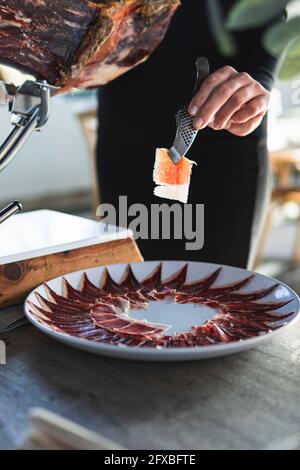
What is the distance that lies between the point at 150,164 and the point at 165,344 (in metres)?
0.72

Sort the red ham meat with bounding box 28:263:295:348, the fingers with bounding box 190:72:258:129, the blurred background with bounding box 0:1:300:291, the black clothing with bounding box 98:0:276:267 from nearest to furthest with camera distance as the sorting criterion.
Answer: the red ham meat with bounding box 28:263:295:348 < the fingers with bounding box 190:72:258:129 < the black clothing with bounding box 98:0:276:267 < the blurred background with bounding box 0:1:300:291

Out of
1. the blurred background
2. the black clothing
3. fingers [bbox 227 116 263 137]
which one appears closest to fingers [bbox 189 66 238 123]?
fingers [bbox 227 116 263 137]

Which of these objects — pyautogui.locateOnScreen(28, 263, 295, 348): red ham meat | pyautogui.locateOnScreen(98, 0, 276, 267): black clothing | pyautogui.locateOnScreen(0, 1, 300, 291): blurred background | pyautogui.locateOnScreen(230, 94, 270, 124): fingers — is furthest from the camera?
pyautogui.locateOnScreen(0, 1, 300, 291): blurred background

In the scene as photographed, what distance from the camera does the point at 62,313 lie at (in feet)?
2.59

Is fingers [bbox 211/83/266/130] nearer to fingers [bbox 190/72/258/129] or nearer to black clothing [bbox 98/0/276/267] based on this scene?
fingers [bbox 190/72/258/129]

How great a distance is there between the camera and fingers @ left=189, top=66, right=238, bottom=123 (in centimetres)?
80

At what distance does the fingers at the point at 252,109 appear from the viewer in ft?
3.06

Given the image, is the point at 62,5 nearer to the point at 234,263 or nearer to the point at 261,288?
the point at 261,288

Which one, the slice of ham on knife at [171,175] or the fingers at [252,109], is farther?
the fingers at [252,109]

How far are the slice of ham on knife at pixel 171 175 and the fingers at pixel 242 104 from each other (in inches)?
4.0

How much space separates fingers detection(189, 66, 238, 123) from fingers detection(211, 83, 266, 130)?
1.5 inches

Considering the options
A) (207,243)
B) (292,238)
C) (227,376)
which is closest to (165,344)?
(227,376)

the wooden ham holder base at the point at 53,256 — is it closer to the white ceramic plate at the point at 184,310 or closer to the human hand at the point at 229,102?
the white ceramic plate at the point at 184,310

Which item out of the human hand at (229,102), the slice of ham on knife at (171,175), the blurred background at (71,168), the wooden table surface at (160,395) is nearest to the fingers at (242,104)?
the human hand at (229,102)
